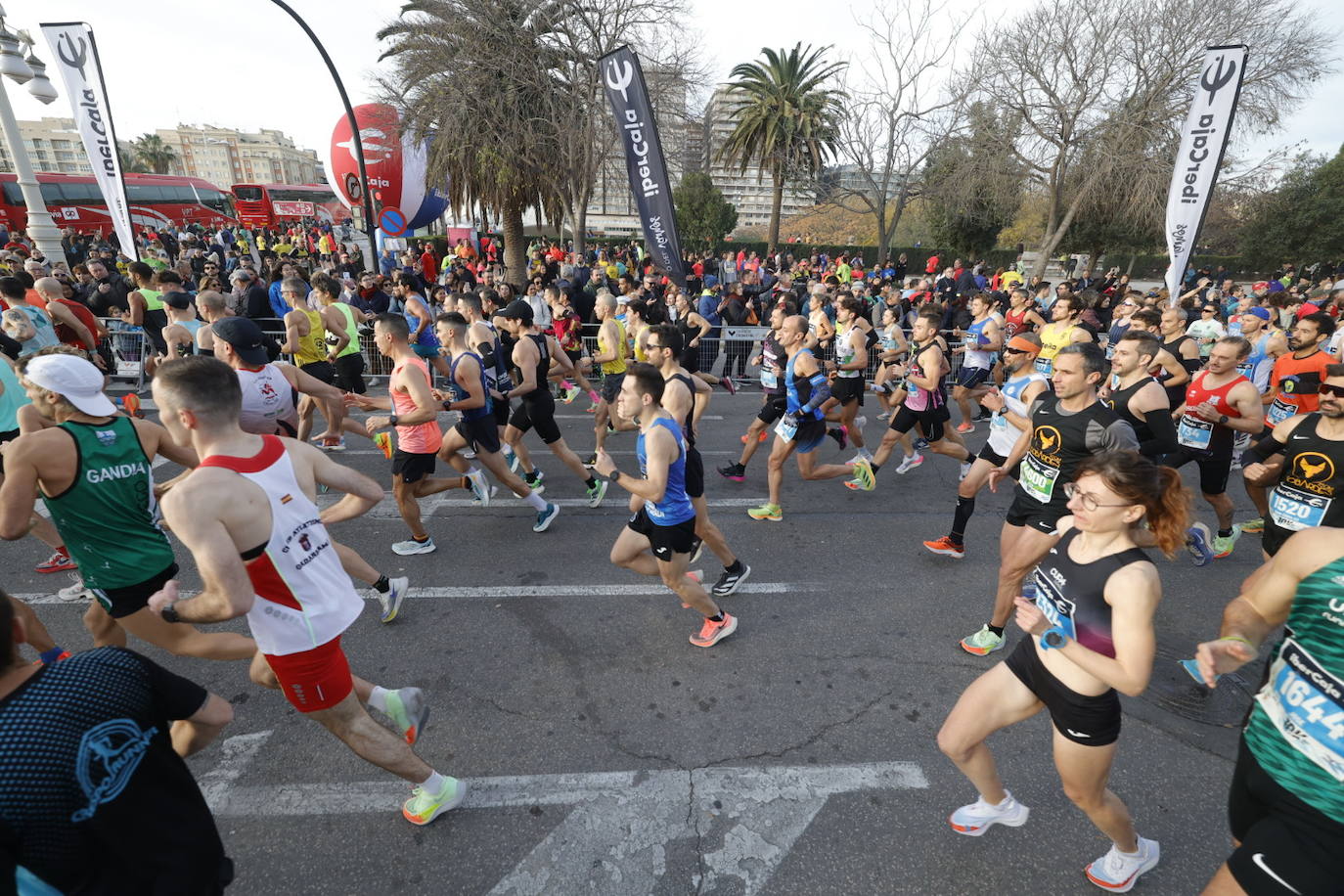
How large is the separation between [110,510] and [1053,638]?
4120 mm

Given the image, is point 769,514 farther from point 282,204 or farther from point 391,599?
point 282,204

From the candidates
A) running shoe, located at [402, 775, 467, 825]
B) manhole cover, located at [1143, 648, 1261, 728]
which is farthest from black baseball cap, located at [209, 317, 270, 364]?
manhole cover, located at [1143, 648, 1261, 728]

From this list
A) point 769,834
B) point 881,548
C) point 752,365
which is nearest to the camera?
point 769,834

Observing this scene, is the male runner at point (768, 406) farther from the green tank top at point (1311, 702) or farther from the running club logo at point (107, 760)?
the running club logo at point (107, 760)

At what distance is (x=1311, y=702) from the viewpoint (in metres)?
1.73

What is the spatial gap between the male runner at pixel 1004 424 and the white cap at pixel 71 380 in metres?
5.36

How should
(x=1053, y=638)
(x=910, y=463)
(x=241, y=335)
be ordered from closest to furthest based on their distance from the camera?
(x=1053, y=638) → (x=241, y=335) → (x=910, y=463)

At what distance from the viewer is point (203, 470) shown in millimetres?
2293

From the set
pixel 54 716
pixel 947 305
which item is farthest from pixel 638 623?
pixel 947 305

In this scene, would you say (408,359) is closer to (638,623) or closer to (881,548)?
(638,623)

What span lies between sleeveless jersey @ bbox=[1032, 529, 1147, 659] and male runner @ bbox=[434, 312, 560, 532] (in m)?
4.17

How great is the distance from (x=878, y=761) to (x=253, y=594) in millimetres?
2900

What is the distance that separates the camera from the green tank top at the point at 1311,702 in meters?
1.67

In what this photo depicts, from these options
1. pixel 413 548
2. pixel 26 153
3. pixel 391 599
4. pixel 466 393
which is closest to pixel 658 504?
pixel 391 599
